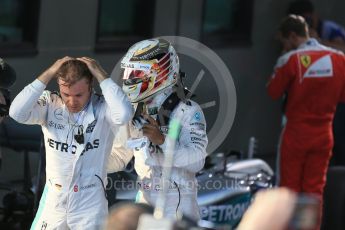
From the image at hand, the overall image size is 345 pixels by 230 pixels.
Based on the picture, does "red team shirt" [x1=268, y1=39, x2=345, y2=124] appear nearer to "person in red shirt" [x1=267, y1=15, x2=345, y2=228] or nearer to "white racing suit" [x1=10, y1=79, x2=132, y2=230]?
"person in red shirt" [x1=267, y1=15, x2=345, y2=228]

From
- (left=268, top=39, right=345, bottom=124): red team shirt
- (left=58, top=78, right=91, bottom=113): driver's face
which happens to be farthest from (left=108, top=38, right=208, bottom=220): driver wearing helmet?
(left=268, top=39, right=345, bottom=124): red team shirt

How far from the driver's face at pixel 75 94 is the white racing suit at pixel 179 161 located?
0.30 meters

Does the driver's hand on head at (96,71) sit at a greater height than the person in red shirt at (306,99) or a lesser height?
greater

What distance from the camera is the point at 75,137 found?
5.95m

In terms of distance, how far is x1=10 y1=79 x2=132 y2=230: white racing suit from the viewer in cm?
591

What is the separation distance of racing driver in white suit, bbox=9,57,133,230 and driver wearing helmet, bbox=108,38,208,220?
14 cm

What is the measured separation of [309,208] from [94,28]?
6.46m

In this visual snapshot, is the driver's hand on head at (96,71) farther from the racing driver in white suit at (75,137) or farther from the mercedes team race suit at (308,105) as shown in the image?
the mercedes team race suit at (308,105)

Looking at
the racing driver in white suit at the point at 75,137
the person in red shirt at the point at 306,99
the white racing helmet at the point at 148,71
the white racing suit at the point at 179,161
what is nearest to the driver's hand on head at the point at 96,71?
the racing driver in white suit at the point at 75,137

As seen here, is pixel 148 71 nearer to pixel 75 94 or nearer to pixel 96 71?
pixel 96 71

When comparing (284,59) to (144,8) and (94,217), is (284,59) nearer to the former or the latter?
(144,8)

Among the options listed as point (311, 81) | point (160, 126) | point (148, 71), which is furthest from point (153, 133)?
point (311, 81)

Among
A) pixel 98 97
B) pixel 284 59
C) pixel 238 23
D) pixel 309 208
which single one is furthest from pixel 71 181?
pixel 238 23

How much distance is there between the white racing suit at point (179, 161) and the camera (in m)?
6.00
